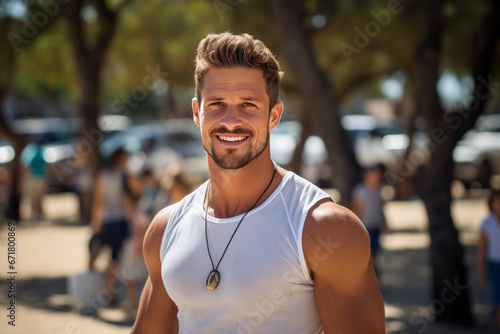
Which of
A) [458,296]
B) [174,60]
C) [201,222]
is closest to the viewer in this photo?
[201,222]

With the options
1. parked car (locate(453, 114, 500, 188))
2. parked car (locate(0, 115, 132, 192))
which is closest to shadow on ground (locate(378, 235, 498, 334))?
parked car (locate(453, 114, 500, 188))

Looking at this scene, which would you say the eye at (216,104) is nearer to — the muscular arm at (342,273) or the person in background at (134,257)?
the muscular arm at (342,273)

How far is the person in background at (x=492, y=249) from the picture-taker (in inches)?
265

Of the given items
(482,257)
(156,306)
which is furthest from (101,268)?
(156,306)

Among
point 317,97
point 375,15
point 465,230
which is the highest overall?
point 375,15

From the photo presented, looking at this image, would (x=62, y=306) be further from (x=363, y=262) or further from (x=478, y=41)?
(x=363, y=262)

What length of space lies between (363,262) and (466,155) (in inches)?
758

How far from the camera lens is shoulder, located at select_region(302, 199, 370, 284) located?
2.04 metres

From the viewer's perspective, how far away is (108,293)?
834 centimetres

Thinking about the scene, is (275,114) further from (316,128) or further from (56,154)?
(56,154)

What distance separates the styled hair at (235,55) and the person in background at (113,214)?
6234 millimetres

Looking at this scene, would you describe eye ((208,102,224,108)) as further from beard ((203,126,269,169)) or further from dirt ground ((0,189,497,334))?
dirt ground ((0,189,497,334))

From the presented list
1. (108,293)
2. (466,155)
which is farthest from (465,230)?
(108,293)

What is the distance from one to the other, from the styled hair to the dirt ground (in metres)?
5.28
